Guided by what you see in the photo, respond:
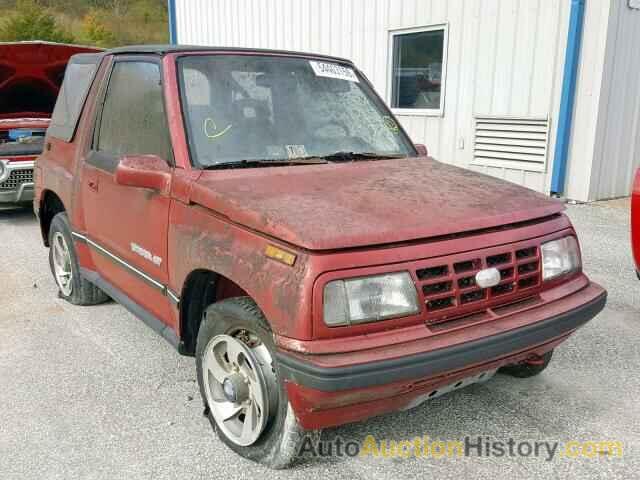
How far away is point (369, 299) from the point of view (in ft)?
7.19

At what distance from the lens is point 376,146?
11.7 feet

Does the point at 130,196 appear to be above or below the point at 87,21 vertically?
below

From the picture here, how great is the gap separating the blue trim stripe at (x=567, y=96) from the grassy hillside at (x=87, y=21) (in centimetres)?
2968

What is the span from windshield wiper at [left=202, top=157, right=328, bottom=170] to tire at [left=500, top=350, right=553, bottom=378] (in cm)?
158

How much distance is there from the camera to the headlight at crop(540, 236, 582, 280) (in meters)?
2.66

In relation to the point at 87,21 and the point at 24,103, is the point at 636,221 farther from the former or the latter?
the point at 87,21

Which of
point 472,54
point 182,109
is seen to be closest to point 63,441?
point 182,109

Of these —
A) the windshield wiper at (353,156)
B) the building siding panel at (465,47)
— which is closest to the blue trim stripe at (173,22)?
the building siding panel at (465,47)

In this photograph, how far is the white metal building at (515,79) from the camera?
25.0 ft

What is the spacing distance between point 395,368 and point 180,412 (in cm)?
143

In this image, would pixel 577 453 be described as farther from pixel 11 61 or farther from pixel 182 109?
pixel 11 61

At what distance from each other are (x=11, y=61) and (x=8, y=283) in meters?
3.35

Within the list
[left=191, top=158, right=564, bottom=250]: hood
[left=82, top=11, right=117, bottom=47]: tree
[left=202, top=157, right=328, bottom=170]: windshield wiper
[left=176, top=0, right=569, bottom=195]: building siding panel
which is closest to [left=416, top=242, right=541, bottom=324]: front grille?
[left=191, top=158, right=564, bottom=250]: hood

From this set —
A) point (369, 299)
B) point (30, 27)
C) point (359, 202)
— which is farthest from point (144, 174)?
point (30, 27)
